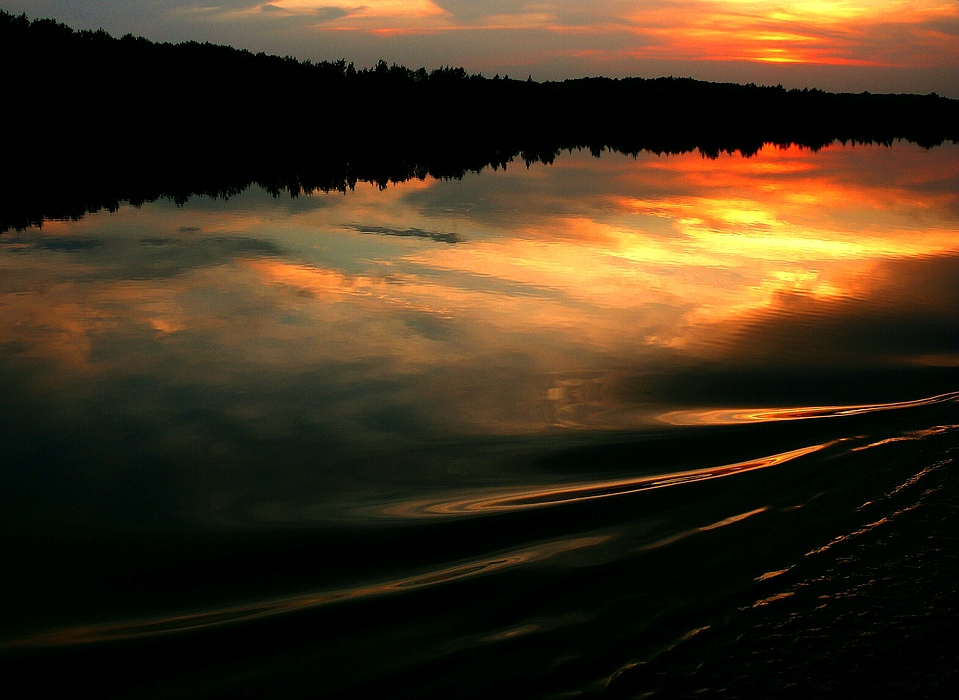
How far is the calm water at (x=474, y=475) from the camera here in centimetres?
245

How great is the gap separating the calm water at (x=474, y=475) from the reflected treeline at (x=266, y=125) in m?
5.09

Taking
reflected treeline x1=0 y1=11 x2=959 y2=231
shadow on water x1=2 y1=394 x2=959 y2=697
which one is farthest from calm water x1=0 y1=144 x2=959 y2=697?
reflected treeline x1=0 y1=11 x2=959 y2=231

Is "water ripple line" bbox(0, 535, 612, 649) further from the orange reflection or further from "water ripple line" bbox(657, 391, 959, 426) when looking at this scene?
"water ripple line" bbox(657, 391, 959, 426)

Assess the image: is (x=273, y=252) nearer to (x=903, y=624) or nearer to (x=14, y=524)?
(x=14, y=524)

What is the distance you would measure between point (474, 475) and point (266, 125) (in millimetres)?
17427

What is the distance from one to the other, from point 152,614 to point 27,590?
19.0 inches

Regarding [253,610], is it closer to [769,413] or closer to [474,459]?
[474,459]

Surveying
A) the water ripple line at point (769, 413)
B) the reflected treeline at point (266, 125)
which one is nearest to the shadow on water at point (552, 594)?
the water ripple line at point (769, 413)

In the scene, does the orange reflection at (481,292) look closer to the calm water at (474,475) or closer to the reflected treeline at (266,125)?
the calm water at (474,475)

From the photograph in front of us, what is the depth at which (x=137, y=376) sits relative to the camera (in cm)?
471

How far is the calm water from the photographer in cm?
245

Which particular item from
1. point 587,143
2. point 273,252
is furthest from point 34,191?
Result: point 587,143

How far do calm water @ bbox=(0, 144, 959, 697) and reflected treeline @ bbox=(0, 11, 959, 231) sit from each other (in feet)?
16.7

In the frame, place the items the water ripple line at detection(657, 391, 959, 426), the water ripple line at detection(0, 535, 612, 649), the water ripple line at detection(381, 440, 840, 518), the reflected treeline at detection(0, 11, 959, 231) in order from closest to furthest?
1. the water ripple line at detection(0, 535, 612, 649)
2. the water ripple line at detection(381, 440, 840, 518)
3. the water ripple line at detection(657, 391, 959, 426)
4. the reflected treeline at detection(0, 11, 959, 231)
